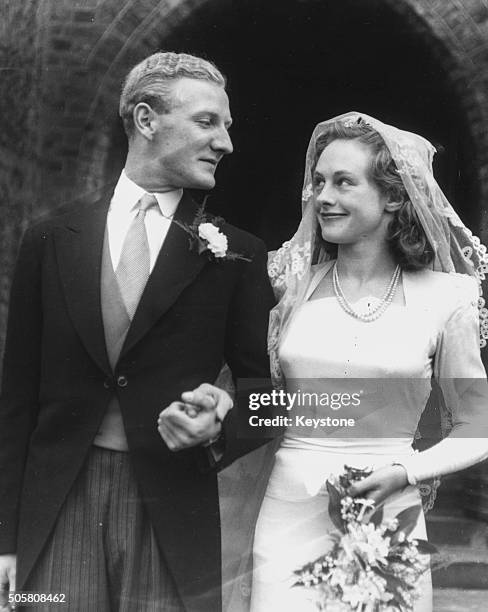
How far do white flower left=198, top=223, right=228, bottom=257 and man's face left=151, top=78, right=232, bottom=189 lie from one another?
12cm

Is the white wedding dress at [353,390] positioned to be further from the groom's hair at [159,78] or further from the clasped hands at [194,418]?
the groom's hair at [159,78]

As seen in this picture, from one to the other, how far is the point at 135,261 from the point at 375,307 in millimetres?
635

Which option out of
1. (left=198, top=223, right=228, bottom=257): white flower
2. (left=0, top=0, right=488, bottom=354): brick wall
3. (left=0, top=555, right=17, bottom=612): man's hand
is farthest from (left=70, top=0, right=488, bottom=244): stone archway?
(left=0, top=555, right=17, bottom=612): man's hand

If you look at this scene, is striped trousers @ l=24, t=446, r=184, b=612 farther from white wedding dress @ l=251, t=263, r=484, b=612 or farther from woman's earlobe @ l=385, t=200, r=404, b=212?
woman's earlobe @ l=385, t=200, r=404, b=212

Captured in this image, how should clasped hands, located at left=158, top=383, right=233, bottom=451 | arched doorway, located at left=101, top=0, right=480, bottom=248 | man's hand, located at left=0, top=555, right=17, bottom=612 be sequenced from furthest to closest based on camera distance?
1. arched doorway, located at left=101, top=0, right=480, bottom=248
2. man's hand, located at left=0, top=555, right=17, bottom=612
3. clasped hands, located at left=158, top=383, right=233, bottom=451

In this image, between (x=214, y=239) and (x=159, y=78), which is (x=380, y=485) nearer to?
(x=214, y=239)

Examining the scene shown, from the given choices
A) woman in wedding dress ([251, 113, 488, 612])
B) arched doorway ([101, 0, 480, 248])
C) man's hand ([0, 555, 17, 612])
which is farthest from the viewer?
arched doorway ([101, 0, 480, 248])

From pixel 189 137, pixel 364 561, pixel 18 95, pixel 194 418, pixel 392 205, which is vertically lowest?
pixel 364 561

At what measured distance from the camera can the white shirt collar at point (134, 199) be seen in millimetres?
2219

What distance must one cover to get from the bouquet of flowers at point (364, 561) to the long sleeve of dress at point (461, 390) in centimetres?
16

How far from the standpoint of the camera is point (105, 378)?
2088mm

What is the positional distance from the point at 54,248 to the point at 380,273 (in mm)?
851

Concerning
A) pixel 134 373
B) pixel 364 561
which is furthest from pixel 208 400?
pixel 364 561

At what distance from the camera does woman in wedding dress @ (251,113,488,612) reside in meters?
2.22
